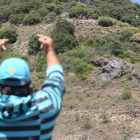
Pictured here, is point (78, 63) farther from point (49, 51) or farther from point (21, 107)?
point (21, 107)

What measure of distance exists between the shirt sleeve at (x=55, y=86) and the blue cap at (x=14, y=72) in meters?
0.14

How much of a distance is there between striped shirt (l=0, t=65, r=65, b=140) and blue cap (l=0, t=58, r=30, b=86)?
72 mm

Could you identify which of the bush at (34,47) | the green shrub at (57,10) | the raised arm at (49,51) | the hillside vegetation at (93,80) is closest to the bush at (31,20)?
the hillside vegetation at (93,80)

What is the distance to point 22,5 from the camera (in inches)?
1284

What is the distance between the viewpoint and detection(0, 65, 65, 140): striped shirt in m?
0.99

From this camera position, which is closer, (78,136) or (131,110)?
(78,136)

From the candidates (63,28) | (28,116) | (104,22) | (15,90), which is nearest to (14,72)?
(15,90)

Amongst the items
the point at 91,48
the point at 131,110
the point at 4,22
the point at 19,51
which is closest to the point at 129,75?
the point at 131,110

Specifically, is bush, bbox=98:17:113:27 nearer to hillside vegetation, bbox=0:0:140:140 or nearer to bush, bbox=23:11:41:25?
hillside vegetation, bbox=0:0:140:140

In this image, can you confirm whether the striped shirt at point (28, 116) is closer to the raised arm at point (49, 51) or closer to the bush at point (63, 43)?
the raised arm at point (49, 51)

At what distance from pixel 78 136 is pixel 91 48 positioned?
1206cm

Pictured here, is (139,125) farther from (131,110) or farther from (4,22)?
(4,22)

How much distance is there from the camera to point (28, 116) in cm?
101

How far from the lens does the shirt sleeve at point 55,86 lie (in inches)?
44.2
